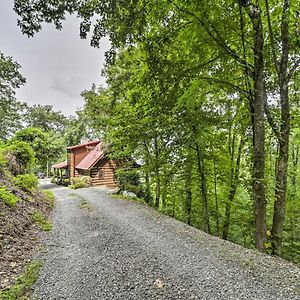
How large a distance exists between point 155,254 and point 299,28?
5.68 metres

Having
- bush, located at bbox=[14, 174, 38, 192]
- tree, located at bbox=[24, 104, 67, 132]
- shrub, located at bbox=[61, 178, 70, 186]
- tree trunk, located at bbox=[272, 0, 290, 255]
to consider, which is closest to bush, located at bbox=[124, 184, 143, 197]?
bush, located at bbox=[14, 174, 38, 192]

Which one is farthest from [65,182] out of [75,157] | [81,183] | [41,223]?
[41,223]

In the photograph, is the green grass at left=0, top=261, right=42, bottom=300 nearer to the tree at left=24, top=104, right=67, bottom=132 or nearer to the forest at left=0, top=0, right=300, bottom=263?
the forest at left=0, top=0, right=300, bottom=263

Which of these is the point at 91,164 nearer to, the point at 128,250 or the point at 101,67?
the point at 101,67

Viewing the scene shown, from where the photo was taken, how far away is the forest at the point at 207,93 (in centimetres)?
374

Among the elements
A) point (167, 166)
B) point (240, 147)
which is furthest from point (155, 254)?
point (240, 147)

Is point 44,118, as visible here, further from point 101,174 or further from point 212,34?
point 212,34

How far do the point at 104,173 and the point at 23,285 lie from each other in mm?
17165

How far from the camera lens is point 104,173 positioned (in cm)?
2005

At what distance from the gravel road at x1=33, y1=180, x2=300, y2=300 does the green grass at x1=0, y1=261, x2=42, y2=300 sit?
0.11m

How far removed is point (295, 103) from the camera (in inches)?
301

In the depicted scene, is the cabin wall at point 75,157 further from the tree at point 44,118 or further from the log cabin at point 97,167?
the tree at point 44,118

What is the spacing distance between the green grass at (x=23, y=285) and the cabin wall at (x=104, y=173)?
625 inches

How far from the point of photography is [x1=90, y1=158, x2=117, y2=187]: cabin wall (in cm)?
1966
